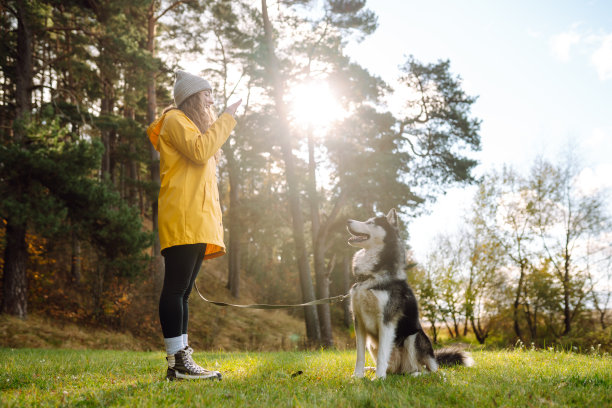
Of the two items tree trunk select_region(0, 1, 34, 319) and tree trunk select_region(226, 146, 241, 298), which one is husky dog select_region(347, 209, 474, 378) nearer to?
tree trunk select_region(0, 1, 34, 319)

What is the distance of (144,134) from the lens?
1476cm

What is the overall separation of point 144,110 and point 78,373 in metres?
15.3

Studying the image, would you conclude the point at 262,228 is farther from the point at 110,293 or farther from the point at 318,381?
the point at 318,381

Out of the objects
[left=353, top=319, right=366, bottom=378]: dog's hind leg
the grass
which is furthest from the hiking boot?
[left=353, top=319, right=366, bottom=378]: dog's hind leg

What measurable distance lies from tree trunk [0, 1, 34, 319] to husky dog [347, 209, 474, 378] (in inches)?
379

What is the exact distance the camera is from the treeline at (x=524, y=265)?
1499 centimetres

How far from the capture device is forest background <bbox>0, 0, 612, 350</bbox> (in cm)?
1054

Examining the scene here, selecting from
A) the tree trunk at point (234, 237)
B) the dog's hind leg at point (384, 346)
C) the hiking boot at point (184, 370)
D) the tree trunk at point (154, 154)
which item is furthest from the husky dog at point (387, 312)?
the tree trunk at point (234, 237)

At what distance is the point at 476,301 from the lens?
1602cm

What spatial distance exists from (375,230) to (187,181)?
1.92 metres

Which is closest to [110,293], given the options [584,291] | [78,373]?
[78,373]

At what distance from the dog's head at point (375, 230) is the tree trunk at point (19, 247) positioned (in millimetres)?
9428

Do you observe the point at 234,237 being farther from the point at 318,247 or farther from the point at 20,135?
the point at 20,135

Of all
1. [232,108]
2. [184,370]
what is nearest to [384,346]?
[184,370]
